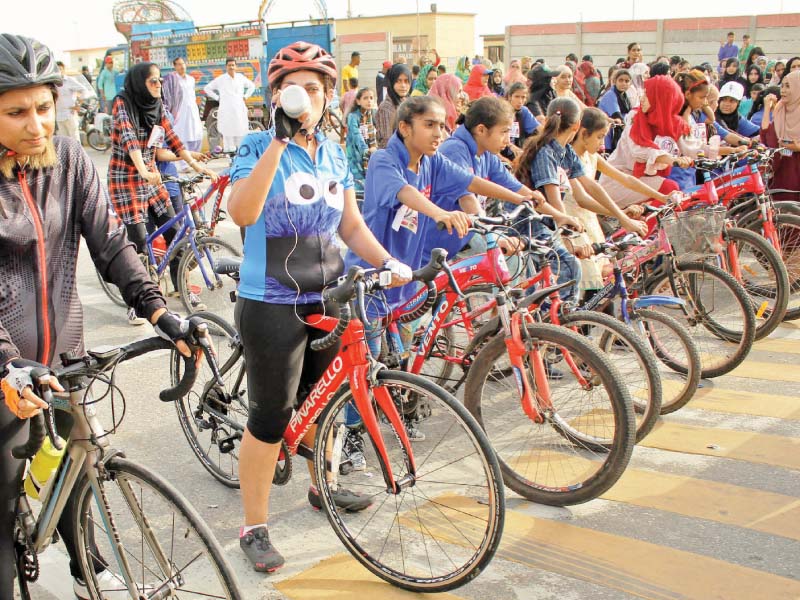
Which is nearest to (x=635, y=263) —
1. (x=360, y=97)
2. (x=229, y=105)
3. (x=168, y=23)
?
(x=360, y=97)

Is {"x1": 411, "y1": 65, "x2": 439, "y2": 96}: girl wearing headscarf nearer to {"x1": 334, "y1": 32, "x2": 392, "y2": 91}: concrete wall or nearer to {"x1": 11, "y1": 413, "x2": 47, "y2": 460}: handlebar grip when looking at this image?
{"x1": 11, "y1": 413, "x2": 47, "y2": 460}: handlebar grip

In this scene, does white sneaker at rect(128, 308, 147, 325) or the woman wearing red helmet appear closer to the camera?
the woman wearing red helmet

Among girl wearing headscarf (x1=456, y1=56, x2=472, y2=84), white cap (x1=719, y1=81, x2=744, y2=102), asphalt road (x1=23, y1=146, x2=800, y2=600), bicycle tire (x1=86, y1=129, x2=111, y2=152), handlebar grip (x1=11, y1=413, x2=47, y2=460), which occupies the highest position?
girl wearing headscarf (x1=456, y1=56, x2=472, y2=84)

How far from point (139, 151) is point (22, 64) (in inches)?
186

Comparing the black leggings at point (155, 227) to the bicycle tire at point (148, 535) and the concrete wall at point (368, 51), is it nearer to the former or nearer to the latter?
the bicycle tire at point (148, 535)

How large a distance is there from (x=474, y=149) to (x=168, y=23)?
22.6m

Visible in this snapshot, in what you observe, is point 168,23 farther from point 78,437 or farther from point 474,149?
point 78,437

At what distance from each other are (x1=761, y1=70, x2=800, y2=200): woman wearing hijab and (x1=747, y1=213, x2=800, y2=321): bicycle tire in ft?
3.70

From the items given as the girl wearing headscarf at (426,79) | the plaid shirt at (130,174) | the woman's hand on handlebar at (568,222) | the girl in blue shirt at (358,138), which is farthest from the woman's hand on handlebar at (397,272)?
the girl wearing headscarf at (426,79)

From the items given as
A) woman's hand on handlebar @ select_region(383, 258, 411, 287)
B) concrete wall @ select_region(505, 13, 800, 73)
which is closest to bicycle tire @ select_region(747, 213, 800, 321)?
woman's hand on handlebar @ select_region(383, 258, 411, 287)

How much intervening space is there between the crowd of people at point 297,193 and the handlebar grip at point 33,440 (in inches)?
1.9

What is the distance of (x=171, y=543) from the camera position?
9.21 feet

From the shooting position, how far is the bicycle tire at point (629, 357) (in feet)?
13.3

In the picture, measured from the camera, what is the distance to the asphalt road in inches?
128
